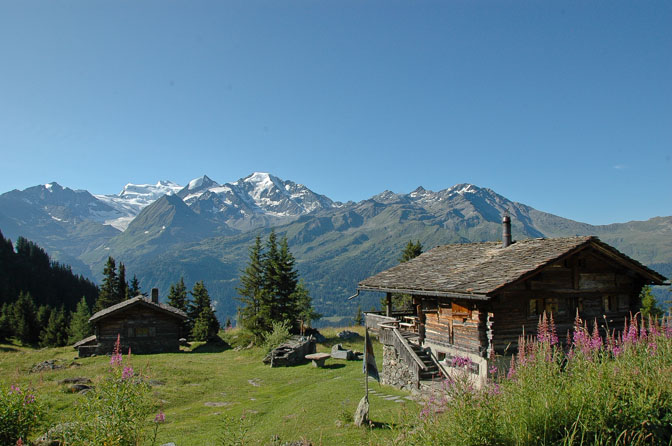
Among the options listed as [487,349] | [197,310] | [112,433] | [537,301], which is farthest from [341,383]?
[197,310]

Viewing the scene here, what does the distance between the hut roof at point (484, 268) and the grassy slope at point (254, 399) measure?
16.9 feet

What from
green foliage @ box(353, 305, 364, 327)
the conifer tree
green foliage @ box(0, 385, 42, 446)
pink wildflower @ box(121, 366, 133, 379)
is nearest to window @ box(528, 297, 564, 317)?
pink wildflower @ box(121, 366, 133, 379)

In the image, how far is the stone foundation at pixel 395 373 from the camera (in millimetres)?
20298

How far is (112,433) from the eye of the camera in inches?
255

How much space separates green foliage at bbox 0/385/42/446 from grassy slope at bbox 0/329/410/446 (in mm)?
587

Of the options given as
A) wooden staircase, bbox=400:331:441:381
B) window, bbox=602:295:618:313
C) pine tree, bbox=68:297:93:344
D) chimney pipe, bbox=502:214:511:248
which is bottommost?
pine tree, bbox=68:297:93:344

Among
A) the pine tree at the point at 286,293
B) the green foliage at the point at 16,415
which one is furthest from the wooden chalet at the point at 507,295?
the pine tree at the point at 286,293

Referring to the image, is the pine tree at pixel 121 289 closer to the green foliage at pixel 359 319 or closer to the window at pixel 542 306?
the green foliage at pixel 359 319

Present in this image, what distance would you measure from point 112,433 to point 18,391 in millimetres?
4801

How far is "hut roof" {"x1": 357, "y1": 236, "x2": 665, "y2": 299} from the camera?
16500 mm

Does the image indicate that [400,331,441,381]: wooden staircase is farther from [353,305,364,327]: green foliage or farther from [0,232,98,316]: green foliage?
[0,232,98,316]: green foliage

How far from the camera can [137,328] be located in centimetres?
3841

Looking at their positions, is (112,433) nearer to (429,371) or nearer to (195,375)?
(429,371)

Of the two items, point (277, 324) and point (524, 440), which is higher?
point (524, 440)
